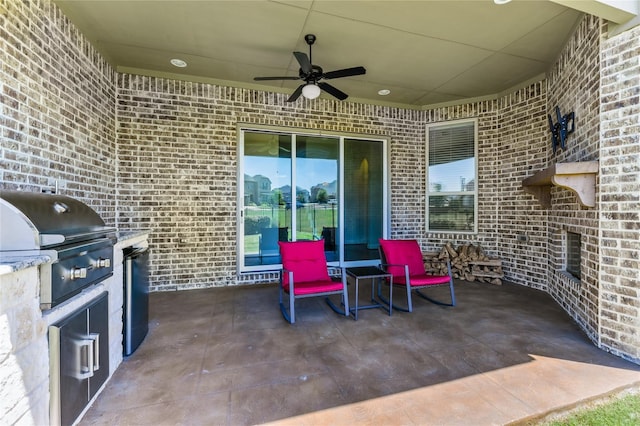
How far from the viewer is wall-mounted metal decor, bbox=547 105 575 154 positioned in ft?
11.4

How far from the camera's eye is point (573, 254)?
145 inches

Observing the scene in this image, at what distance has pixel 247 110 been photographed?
15.7ft

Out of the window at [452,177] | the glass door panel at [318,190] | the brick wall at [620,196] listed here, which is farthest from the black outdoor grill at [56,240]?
the window at [452,177]

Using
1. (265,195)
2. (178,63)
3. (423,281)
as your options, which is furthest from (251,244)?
(178,63)

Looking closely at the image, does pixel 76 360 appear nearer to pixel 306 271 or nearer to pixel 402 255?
pixel 306 271

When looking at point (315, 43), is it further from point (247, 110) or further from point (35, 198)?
point (35, 198)

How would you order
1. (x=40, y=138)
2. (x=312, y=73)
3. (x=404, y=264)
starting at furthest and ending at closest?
(x=404, y=264) → (x=312, y=73) → (x=40, y=138)

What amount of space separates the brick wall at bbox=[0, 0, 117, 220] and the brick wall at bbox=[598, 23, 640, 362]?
4.94m

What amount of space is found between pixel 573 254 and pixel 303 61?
13.3ft

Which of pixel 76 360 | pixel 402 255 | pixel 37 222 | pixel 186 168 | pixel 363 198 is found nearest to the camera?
pixel 37 222

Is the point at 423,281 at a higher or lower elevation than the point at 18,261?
lower

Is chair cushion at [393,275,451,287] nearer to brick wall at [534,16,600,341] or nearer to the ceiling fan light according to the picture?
brick wall at [534,16,600,341]

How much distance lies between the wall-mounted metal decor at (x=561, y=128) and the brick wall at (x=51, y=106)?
5.43 metres

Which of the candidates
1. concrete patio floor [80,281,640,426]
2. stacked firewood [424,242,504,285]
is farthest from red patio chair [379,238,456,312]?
→ stacked firewood [424,242,504,285]
